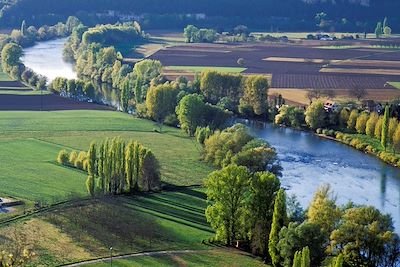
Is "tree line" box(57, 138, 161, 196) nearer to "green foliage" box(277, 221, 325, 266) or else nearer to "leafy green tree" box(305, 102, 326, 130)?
"green foliage" box(277, 221, 325, 266)

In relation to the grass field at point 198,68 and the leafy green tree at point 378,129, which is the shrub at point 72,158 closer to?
the leafy green tree at point 378,129

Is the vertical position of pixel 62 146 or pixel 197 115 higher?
pixel 197 115

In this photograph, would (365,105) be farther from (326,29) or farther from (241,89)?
(326,29)

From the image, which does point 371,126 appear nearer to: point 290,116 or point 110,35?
point 290,116

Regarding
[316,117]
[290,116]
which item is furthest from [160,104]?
[316,117]

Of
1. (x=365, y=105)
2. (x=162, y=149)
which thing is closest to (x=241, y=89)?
(x=365, y=105)

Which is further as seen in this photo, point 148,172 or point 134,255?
point 148,172
